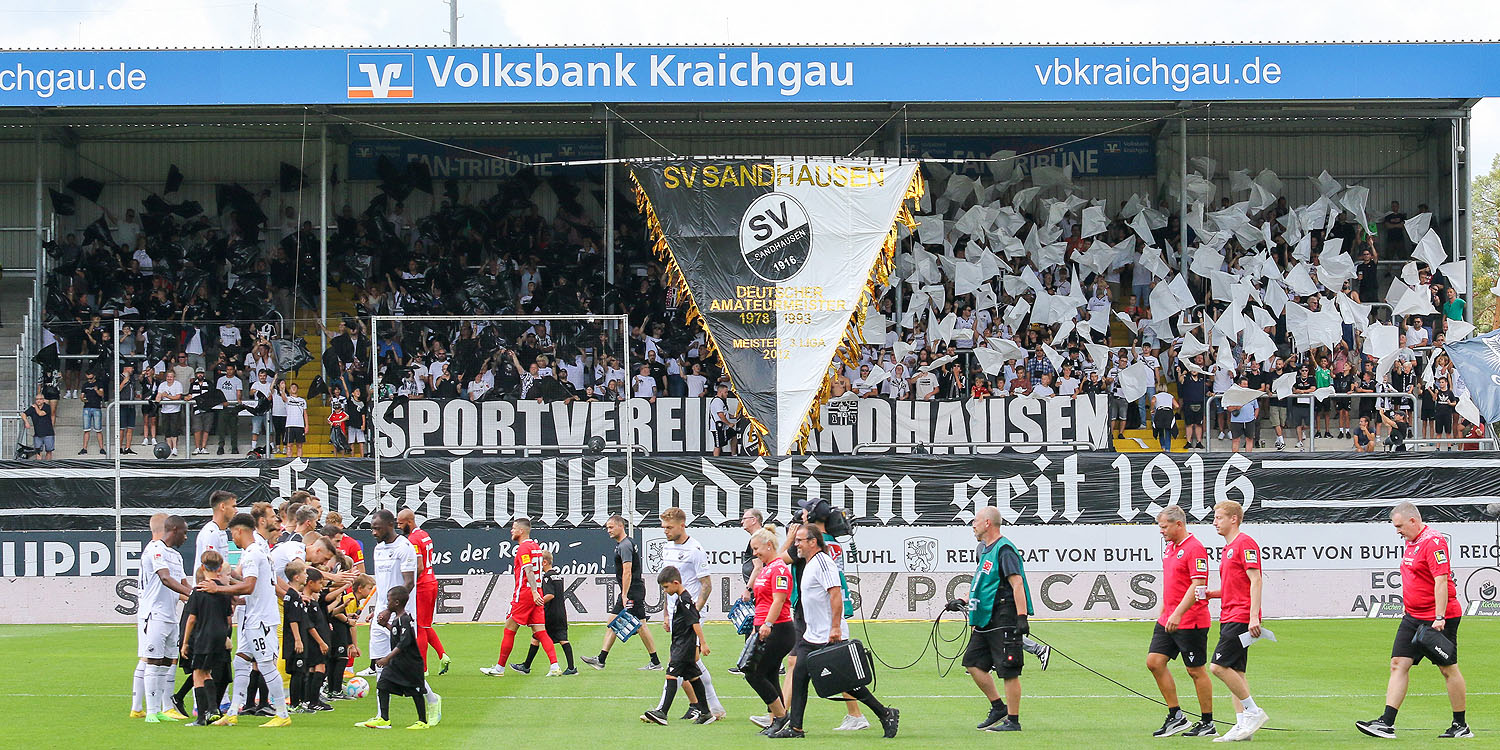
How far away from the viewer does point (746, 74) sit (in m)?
29.2

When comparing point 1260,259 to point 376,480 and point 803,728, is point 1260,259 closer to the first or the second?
point 376,480

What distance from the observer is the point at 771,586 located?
13.3m

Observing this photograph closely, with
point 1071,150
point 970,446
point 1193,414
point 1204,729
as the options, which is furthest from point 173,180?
point 1204,729

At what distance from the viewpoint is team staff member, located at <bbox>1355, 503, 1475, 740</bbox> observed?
470 inches

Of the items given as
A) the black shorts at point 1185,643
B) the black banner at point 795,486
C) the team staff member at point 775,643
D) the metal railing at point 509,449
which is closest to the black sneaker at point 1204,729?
the black shorts at point 1185,643

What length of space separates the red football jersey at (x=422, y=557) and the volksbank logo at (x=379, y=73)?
14.3 m

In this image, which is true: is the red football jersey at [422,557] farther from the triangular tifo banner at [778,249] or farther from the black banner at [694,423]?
the triangular tifo banner at [778,249]

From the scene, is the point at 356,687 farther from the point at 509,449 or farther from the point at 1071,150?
the point at 1071,150

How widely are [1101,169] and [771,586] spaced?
26.2 metres

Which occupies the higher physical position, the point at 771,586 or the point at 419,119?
the point at 419,119

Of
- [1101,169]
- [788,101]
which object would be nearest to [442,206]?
[788,101]

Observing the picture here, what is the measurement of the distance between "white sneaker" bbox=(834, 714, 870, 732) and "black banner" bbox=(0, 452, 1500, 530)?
1262 centimetres

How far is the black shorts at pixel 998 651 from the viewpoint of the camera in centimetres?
1257

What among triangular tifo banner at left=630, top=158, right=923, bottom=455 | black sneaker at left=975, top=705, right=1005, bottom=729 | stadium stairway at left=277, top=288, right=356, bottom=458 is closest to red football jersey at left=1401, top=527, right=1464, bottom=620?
black sneaker at left=975, top=705, right=1005, bottom=729
